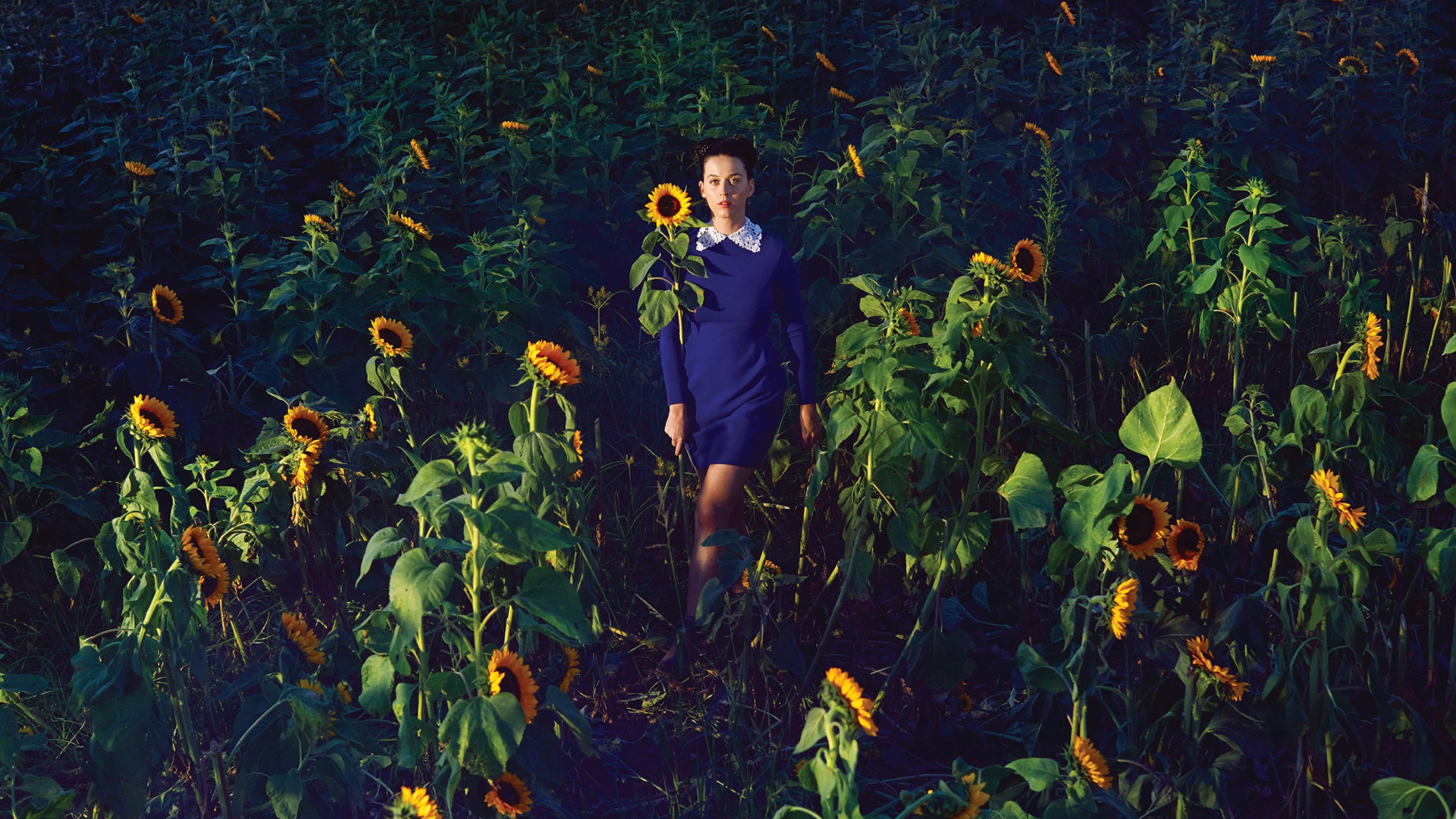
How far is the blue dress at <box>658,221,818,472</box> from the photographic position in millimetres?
3412

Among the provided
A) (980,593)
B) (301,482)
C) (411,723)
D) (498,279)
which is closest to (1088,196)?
(980,593)

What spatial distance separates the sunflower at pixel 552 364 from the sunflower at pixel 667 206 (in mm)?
716

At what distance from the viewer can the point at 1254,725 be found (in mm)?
2461

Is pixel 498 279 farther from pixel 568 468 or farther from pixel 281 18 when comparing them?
pixel 281 18

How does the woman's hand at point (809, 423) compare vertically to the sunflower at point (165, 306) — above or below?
below

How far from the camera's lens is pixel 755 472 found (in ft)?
12.8

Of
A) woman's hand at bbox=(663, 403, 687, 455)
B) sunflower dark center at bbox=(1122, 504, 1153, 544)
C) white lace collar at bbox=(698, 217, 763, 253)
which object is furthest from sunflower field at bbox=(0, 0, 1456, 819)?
woman's hand at bbox=(663, 403, 687, 455)

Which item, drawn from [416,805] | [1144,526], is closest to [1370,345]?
[1144,526]

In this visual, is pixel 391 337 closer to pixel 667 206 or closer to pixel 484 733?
pixel 667 206

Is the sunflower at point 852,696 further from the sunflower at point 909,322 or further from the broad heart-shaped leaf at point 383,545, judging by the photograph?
the sunflower at point 909,322

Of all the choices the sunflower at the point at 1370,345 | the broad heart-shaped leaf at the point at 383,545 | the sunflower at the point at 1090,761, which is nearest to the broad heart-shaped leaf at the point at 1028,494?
the sunflower at the point at 1090,761

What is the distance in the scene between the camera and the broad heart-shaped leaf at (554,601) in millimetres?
2184

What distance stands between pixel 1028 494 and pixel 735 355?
Answer: 987mm

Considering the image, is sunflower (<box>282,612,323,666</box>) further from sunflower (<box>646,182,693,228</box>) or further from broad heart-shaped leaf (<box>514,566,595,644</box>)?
sunflower (<box>646,182,693,228</box>)
